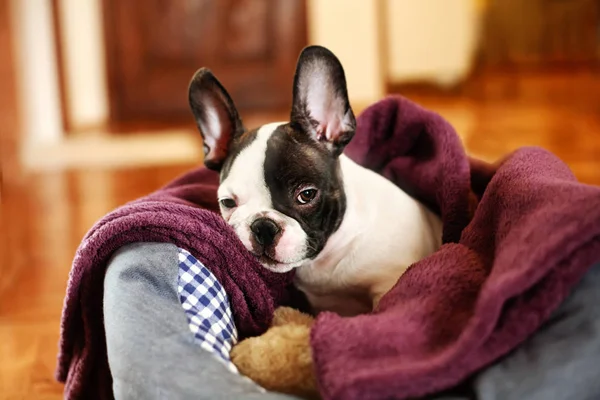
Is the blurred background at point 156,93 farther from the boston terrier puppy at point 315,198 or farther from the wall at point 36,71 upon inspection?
the boston terrier puppy at point 315,198

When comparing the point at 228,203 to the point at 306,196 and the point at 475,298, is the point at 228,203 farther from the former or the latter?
the point at 475,298

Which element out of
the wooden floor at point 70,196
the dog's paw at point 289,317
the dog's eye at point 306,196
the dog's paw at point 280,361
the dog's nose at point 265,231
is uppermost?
the dog's eye at point 306,196

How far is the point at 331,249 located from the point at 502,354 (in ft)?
1.45

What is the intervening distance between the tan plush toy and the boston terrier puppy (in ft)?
0.49

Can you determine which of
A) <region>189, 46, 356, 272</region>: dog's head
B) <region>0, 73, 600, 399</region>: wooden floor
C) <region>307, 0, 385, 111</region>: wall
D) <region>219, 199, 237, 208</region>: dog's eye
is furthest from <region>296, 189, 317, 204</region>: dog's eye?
<region>307, 0, 385, 111</region>: wall

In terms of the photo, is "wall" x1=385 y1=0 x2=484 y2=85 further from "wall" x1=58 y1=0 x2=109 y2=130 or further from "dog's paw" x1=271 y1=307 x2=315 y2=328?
"dog's paw" x1=271 y1=307 x2=315 y2=328

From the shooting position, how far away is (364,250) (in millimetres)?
1201

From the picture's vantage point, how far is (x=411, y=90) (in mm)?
5277

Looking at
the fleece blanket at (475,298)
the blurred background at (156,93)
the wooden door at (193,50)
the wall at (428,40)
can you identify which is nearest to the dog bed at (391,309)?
the fleece blanket at (475,298)

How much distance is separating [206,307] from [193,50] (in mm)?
3343


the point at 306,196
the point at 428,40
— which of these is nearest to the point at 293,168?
the point at 306,196

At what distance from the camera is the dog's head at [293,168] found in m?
1.07

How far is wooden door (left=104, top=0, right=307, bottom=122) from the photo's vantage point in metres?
4.08

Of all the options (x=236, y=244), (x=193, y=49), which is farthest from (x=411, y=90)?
(x=236, y=244)
